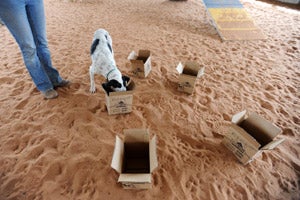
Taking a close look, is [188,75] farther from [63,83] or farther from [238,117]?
[63,83]

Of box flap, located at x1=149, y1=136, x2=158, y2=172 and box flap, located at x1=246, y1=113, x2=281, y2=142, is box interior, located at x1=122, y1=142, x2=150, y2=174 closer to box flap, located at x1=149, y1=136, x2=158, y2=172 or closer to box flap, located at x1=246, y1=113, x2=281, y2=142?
box flap, located at x1=149, y1=136, x2=158, y2=172

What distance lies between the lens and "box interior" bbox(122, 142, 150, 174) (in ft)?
6.52

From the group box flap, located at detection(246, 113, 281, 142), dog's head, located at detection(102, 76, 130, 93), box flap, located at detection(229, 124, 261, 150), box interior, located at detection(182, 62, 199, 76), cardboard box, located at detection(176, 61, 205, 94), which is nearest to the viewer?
box flap, located at detection(229, 124, 261, 150)

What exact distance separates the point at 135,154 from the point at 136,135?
0.28 meters

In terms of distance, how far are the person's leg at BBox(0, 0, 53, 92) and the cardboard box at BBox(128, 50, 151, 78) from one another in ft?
4.17

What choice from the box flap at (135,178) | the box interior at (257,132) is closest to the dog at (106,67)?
the box flap at (135,178)

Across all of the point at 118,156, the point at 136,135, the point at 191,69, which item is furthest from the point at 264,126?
the point at 118,156

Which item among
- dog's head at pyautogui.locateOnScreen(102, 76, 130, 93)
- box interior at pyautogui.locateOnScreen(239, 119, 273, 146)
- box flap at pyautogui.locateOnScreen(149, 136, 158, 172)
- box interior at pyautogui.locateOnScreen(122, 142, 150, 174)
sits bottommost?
box interior at pyautogui.locateOnScreen(122, 142, 150, 174)

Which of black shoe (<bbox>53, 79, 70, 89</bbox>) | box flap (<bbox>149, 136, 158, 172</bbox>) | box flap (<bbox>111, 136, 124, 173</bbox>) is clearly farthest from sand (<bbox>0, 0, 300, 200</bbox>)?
box flap (<bbox>149, 136, 158, 172</bbox>)

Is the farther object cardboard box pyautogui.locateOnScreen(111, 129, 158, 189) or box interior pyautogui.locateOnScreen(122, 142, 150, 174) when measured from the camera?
box interior pyautogui.locateOnScreen(122, 142, 150, 174)

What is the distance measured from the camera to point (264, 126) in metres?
2.06

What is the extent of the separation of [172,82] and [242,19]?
3.31m

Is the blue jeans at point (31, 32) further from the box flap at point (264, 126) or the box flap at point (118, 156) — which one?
the box flap at point (264, 126)

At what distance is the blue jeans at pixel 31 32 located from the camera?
1816 mm
